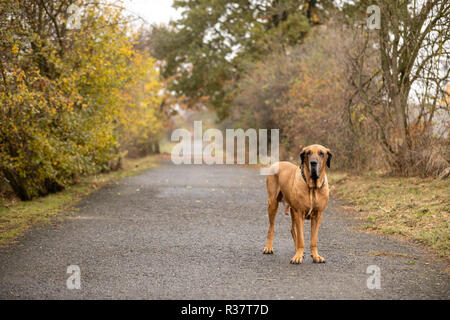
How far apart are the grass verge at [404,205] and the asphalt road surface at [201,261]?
410 millimetres

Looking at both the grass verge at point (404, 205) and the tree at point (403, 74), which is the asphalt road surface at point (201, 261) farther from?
the tree at point (403, 74)

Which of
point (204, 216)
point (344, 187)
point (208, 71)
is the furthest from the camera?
point (208, 71)

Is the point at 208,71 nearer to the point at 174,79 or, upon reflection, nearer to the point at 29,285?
the point at 174,79

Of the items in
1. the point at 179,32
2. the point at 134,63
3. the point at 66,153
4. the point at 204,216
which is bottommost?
the point at 204,216

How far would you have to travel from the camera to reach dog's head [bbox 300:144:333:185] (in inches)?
214

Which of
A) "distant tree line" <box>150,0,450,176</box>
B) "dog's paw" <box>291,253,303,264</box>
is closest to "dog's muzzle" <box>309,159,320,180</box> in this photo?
"dog's paw" <box>291,253,303,264</box>

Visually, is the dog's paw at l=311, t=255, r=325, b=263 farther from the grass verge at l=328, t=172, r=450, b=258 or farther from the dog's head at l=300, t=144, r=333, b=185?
the grass verge at l=328, t=172, r=450, b=258

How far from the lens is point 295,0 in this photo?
29109mm

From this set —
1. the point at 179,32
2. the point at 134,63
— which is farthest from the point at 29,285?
the point at 179,32

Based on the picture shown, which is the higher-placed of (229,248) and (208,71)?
(208,71)

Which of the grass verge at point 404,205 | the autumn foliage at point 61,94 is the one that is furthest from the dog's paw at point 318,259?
the autumn foliage at point 61,94

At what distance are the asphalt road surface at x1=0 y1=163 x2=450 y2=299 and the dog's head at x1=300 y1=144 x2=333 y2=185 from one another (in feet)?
3.81
